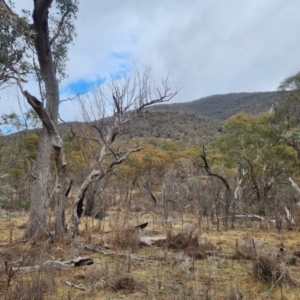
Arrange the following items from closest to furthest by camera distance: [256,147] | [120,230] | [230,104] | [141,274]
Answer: [141,274], [120,230], [256,147], [230,104]

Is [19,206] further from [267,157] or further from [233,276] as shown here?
[233,276]

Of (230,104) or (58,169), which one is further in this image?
(230,104)

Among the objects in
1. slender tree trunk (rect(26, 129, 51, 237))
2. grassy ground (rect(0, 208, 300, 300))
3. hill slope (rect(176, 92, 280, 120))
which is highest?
hill slope (rect(176, 92, 280, 120))

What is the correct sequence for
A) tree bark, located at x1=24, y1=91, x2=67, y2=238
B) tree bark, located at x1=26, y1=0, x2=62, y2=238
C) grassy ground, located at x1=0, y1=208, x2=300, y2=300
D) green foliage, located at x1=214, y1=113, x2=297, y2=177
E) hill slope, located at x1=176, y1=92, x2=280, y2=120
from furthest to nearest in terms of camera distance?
hill slope, located at x1=176, y1=92, x2=280, y2=120 < green foliage, located at x1=214, y1=113, x2=297, y2=177 < tree bark, located at x1=26, y1=0, x2=62, y2=238 < tree bark, located at x1=24, y1=91, x2=67, y2=238 < grassy ground, located at x1=0, y1=208, x2=300, y2=300

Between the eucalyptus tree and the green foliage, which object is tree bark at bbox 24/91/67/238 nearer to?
the eucalyptus tree

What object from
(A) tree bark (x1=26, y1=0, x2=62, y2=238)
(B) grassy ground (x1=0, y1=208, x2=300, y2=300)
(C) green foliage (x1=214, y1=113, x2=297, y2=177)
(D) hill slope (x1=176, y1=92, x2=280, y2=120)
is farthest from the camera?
(D) hill slope (x1=176, y1=92, x2=280, y2=120)

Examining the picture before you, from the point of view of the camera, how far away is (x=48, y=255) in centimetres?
641

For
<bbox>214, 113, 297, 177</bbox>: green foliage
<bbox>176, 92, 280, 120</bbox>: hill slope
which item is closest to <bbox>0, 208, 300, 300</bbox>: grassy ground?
<bbox>214, 113, 297, 177</bbox>: green foliage

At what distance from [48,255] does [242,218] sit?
7699 mm

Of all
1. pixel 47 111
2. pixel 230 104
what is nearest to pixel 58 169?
pixel 47 111

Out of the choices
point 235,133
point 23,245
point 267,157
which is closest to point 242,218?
point 267,157

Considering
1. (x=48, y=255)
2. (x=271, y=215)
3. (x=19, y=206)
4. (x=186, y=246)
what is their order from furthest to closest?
(x=19, y=206) < (x=271, y=215) < (x=186, y=246) < (x=48, y=255)

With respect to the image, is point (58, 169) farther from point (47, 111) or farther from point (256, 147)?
point (256, 147)

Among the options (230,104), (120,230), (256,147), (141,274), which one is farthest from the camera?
(230,104)
